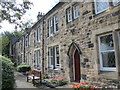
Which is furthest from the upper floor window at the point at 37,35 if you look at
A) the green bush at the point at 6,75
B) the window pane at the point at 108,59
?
the window pane at the point at 108,59

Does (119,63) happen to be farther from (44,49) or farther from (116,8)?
(44,49)

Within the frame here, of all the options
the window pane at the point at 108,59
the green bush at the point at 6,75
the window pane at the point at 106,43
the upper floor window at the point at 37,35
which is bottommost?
the green bush at the point at 6,75

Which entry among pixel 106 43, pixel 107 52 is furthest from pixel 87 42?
pixel 107 52

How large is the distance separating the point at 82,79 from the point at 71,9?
17.1 ft

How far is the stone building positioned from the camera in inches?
255

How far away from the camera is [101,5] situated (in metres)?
7.43

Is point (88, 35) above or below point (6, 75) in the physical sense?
above

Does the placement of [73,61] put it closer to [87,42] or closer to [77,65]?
[77,65]

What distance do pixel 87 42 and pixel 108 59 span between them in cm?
167

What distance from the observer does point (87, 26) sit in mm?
8008

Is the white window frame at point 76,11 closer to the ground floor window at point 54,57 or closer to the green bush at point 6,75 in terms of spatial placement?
the ground floor window at point 54,57

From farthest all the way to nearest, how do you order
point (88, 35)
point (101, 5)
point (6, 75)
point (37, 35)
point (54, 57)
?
point (37, 35)
point (54, 57)
point (88, 35)
point (6, 75)
point (101, 5)

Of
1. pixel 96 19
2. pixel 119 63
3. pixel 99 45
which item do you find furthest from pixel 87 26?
pixel 119 63

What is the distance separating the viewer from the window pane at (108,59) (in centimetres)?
662
